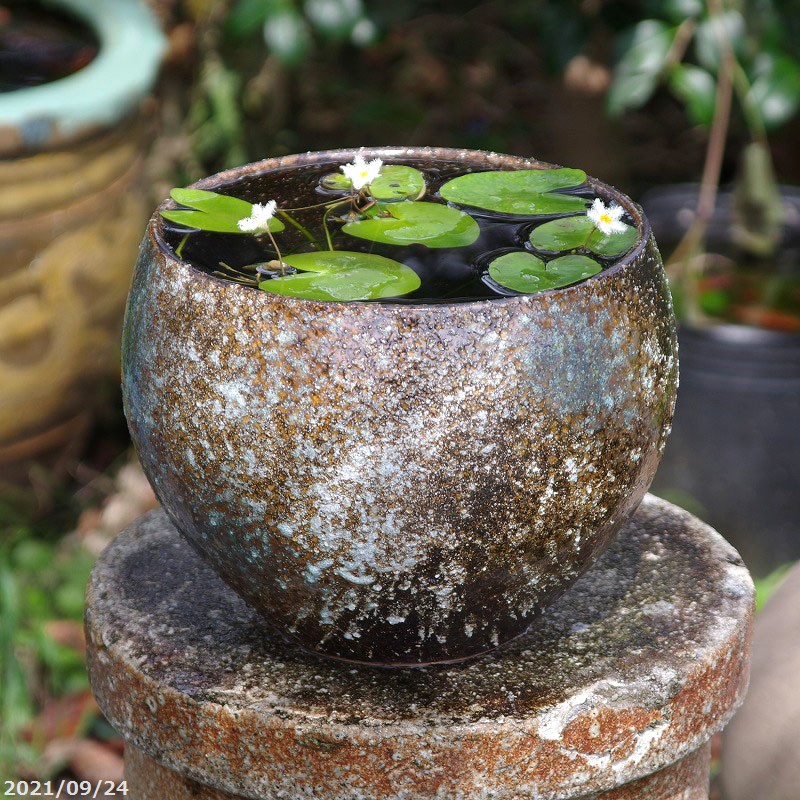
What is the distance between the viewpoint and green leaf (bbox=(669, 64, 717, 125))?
8.43ft

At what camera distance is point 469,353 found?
1.17m

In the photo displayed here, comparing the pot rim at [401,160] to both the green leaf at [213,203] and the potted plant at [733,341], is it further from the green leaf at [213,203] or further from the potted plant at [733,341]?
the potted plant at [733,341]

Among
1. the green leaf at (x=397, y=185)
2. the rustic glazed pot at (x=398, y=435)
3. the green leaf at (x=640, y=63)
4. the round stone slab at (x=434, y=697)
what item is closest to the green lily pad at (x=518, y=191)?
the green leaf at (x=397, y=185)

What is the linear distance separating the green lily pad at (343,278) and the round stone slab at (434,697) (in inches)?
17.2

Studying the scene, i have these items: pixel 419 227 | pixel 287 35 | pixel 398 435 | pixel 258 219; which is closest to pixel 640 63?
pixel 287 35

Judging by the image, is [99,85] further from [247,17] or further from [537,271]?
[537,271]

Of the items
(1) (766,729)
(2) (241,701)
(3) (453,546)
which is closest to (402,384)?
(3) (453,546)

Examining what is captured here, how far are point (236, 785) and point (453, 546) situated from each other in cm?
37

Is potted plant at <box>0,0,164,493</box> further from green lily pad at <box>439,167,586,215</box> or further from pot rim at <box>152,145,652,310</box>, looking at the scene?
green lily pad at <box>439,167,586,215</box>

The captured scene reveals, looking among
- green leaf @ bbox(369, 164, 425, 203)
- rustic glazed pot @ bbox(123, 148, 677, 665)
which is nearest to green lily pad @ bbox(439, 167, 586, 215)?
green leaf @ bbox(369, 164, 425, 203)

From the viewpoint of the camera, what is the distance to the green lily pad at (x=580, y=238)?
1358 millimetres

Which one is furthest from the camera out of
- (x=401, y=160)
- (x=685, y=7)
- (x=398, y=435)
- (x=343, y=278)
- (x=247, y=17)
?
(x=247, y=17)

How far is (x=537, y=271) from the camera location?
4.26 ft

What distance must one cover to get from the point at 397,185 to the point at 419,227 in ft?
0.37
